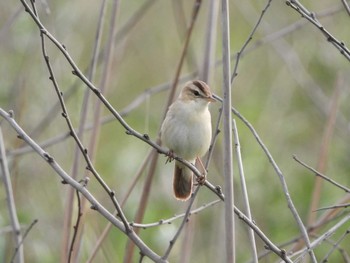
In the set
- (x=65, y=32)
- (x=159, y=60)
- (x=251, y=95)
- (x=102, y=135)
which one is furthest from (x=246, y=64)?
(x=65, y=32)

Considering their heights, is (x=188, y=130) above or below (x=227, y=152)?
above

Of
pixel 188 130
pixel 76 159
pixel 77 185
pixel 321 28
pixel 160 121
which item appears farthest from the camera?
pixel 160 121

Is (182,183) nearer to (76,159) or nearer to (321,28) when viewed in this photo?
(76,159)

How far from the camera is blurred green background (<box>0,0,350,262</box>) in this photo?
14.7ft

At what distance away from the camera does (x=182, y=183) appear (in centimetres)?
376

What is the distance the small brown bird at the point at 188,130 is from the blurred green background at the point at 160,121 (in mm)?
395

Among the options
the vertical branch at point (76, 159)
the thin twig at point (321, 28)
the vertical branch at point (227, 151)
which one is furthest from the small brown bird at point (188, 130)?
the vertical branch at point (227, 151)

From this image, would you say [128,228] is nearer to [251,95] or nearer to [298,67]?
[298,67]

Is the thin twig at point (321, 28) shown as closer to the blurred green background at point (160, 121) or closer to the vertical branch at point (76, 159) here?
the vertical branch at point (76, 159)

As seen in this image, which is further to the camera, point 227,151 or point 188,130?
point 188,130

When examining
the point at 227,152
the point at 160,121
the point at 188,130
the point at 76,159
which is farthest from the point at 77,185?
the point at 160,121

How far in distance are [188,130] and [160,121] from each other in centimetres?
145

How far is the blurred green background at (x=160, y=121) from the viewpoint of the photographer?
4477 millimetres

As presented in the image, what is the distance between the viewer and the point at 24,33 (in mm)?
4832
